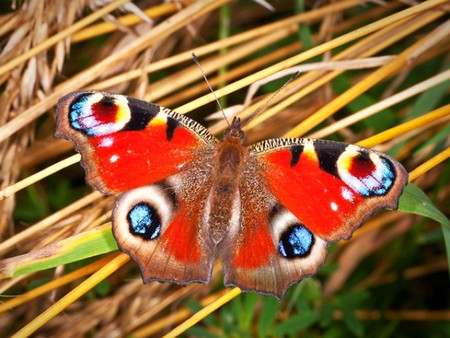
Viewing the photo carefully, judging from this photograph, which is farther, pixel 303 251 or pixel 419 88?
pixel 419 88

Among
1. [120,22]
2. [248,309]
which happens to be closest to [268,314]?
[248,309]

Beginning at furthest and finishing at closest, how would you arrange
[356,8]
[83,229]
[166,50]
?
[356,8], [166,50], [83,229]

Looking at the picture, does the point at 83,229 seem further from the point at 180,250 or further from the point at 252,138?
the point at 252,138

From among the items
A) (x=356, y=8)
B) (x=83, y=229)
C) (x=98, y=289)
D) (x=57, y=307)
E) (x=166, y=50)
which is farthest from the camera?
(x=356, y=8)

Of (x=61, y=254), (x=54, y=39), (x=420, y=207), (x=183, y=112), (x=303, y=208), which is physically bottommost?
(x=420, y=207)

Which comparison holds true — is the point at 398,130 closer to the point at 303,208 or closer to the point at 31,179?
the point at 303,208

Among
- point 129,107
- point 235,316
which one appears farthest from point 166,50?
point 235,316

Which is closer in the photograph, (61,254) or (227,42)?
(61,254)

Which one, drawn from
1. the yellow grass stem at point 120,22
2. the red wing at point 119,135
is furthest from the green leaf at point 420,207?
the yellow grass stem at point 120,22
